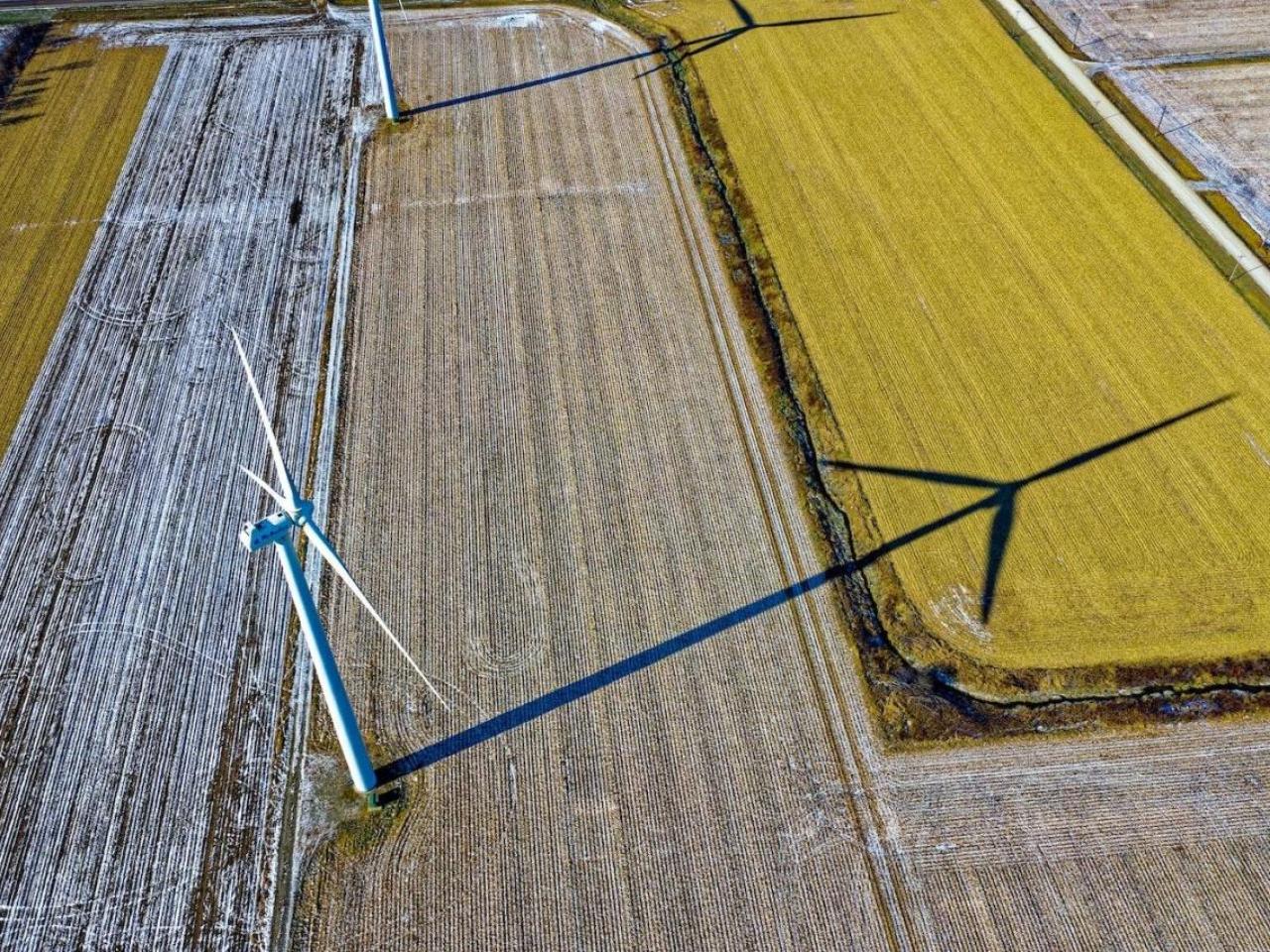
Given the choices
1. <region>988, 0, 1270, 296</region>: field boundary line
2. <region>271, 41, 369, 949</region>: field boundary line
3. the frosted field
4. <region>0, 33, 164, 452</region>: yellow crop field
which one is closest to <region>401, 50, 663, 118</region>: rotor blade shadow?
<region>271, 41, 369, 949</region>: field boundary line

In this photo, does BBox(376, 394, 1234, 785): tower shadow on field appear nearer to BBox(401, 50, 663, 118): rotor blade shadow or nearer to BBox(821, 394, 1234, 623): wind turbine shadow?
BBox(821, 394, 1234, 623): wind turbine shadow

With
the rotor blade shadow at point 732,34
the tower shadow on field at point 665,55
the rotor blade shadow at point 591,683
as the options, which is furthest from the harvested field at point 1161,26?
the rotor blade shadow at point 591,683

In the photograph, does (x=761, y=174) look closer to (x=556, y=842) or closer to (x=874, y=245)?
(x=874, y=245)

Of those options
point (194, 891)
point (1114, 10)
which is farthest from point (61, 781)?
point (1114, 10)

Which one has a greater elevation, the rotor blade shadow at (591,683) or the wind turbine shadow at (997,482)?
the wind turbine shadow at (997,482)

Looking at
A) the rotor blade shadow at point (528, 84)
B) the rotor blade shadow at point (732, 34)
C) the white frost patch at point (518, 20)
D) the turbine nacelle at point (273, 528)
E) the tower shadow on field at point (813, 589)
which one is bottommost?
the tower shadow on field at point (813, 589)

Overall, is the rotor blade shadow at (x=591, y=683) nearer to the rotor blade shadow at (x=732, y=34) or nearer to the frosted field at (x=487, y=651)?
the frosted field at (x=487, y=651)

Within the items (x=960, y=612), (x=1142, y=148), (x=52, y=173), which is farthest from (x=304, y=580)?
(x=1142, y=148)
